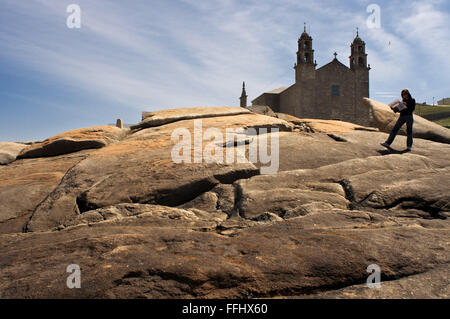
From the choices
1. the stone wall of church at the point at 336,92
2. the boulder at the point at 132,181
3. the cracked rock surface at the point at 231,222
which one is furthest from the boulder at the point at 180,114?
the stone wall of church at the point at 336,92

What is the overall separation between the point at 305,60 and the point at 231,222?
32708 mm

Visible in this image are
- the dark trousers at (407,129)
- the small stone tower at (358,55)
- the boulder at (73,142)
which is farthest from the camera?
the small stone tower at (358,55)

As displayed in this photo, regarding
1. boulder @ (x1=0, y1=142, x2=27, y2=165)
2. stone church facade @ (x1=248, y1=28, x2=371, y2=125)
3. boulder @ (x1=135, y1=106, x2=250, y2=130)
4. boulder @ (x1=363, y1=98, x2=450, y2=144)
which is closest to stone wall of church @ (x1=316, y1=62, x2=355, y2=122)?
stone church facade @ (x1=248, y1=28, x2=371, y2=125)

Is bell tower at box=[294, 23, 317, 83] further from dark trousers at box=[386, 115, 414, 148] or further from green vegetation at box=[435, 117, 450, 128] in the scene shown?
green vegetation at box=[435, 117, 450, 128]

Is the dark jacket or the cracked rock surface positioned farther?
the dark jacket

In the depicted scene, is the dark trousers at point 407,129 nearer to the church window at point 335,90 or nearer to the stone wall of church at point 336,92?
the stone wall of church at point 336,92

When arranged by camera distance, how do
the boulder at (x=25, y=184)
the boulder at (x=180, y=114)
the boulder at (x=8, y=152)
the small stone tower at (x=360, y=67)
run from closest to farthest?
the boulder at (x=25, y=184) < the boulder at (x=8, y=152) < the boulder at (x=180, y=114) < the small stone tower at (x=360, y=67)

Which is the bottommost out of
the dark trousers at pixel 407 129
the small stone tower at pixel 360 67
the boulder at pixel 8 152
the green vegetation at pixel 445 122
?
the boulder at pixel 8 152

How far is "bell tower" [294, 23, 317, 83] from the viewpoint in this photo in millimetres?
32781

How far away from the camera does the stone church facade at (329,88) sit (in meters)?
32.9

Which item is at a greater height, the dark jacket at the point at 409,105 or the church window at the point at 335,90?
the church window at the point at 335,90

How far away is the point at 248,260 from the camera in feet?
9.64
